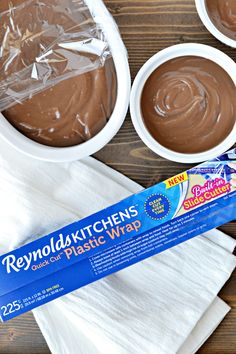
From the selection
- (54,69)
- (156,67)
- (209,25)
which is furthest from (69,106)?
(209,25)

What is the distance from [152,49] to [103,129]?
0.21 meters

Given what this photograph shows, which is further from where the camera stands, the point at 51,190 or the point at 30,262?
the point at 51,190

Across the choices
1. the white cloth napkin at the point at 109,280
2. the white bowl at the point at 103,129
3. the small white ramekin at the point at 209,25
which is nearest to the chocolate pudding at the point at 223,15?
the small white ramekin at the point at 209,25

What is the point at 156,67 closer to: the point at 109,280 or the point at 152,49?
the point at 152,49

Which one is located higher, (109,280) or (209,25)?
(209,25)

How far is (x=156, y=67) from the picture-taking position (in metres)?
0.96

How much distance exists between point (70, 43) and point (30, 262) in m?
0.44

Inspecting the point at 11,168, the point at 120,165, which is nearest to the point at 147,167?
the point at 120,165

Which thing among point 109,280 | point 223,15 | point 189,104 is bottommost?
point 109,280

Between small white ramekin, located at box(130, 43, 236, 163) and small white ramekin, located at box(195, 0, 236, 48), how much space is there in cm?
2

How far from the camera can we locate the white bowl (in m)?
0.93

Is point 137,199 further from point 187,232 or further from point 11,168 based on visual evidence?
point 11,168

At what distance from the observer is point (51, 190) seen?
104 cm

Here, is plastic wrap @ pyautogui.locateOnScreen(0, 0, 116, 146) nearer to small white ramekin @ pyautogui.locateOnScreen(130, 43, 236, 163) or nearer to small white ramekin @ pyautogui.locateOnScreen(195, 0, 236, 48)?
small white ramekin @ pyautogui.locateOnScreen(130, 43, 236, 163)
